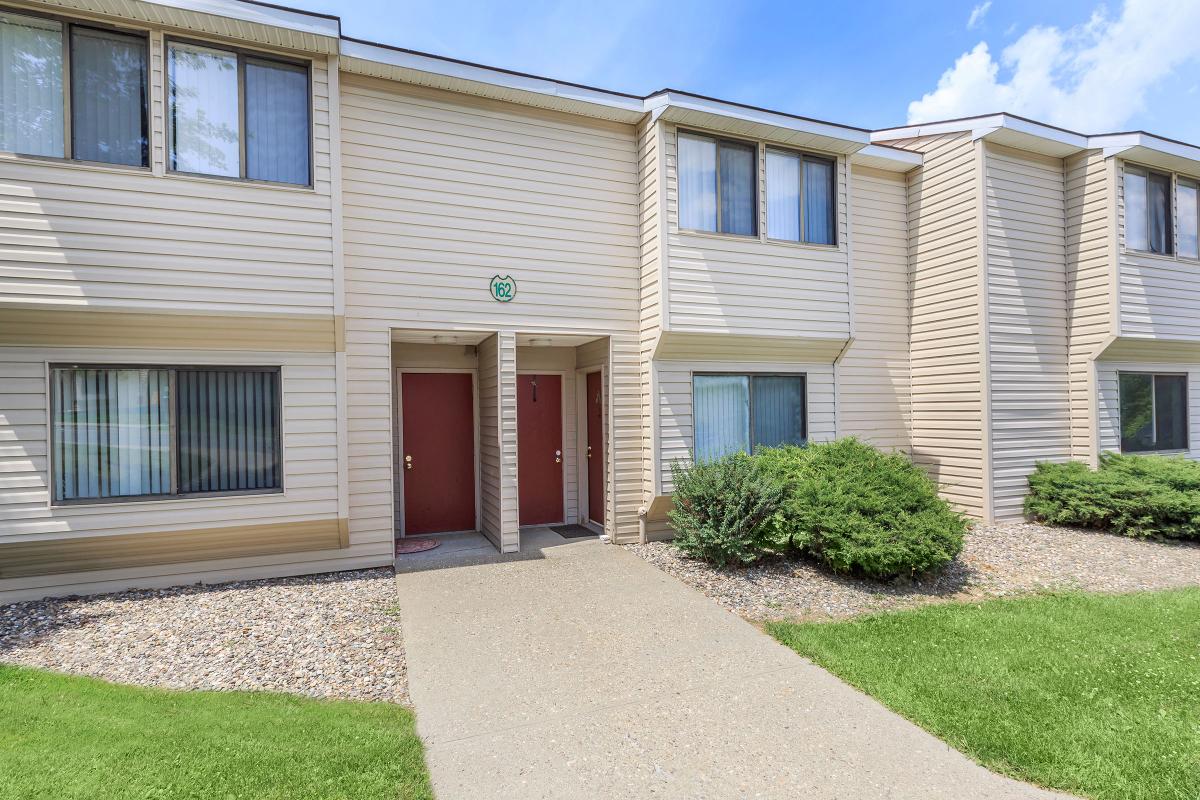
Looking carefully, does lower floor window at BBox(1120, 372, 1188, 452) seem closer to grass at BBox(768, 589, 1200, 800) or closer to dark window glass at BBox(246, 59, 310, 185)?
grass at BBox(768, 589, 1200, 800)

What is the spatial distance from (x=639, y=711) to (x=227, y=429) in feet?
17.2

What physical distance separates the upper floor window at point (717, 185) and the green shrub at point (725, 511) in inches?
133

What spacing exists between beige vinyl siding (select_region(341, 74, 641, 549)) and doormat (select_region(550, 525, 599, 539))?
81cm

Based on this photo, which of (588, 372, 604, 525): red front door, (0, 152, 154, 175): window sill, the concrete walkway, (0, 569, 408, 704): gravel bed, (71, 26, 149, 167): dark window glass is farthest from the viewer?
(588, 372, 604, 525): red front door

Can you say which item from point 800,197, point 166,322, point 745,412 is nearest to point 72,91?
point 166,322

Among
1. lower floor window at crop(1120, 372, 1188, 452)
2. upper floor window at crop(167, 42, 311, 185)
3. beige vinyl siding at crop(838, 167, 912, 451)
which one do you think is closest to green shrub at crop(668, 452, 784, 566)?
beige vinyl siding at crop(838, 167, 912, 451)

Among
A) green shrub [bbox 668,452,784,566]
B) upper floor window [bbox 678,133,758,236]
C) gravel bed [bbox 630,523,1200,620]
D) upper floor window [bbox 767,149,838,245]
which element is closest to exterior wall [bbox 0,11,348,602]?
green shrub [bbox 668,452,784,566]

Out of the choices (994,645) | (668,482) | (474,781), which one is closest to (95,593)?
(474,781)

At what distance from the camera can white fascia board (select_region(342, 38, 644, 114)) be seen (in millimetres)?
6504

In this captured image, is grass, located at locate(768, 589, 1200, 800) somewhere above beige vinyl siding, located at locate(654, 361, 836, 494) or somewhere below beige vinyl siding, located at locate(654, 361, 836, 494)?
below

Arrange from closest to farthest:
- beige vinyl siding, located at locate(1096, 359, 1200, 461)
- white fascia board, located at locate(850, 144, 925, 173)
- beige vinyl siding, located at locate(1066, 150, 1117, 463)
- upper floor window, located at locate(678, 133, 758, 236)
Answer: upper floor window, located at locate(678, 133, 758, 236) → beige vinyl siding, located at locate(1066, 150, 1117, 463) → white fascia board, located at locate(850, 144, 925, 173) → beige vinyl siding, located at locate(1096, 359, 1200, 461)

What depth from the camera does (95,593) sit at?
5.71 m

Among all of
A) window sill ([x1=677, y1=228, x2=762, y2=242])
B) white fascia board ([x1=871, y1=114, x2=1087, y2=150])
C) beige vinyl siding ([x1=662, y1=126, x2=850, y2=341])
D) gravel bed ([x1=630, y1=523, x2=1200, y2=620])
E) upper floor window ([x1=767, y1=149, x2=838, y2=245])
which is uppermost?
white fascia board ([x1=871, y1=114, x2=1087, y2=150])

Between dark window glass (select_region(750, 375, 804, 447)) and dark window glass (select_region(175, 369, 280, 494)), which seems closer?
dark window glass (select_region(175, 369, 280, 494))
